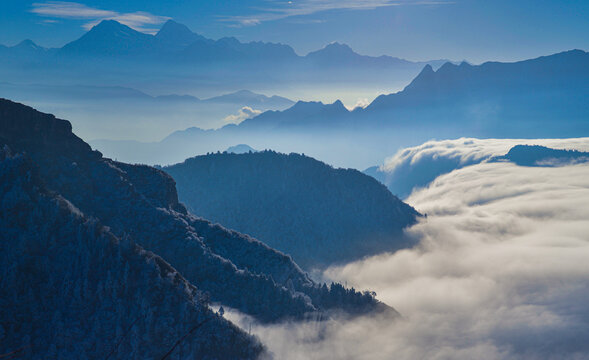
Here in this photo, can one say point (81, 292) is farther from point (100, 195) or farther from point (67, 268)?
point (100, 195)

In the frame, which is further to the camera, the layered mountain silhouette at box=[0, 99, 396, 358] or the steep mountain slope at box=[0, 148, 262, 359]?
the layered mountain silhouette at box=[0, 99, 396, 358]

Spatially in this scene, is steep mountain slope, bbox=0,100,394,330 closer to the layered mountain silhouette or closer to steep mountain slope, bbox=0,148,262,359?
the layered mountain silhouette

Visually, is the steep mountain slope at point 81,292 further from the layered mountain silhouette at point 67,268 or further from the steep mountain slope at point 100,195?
the steep mountain slope at point 100,195

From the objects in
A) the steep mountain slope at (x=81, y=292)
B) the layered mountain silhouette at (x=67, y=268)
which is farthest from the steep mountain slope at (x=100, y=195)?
the steep mountain slope at (x=81, y=292)

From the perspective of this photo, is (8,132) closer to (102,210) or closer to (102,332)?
(102,210)

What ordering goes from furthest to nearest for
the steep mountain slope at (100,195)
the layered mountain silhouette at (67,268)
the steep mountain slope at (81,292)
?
the steep mountain slope at (100,195) < the layered mountain silhouette at (67,268) < the steep mountain slope at (81,292)

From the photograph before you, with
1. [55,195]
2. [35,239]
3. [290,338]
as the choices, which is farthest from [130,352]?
[290,338]

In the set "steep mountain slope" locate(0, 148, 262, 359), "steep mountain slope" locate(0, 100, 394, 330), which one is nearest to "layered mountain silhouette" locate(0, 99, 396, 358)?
"steep mountain slope" locate(0, 148, 262, 359)

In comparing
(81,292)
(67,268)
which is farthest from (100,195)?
(81,292)
